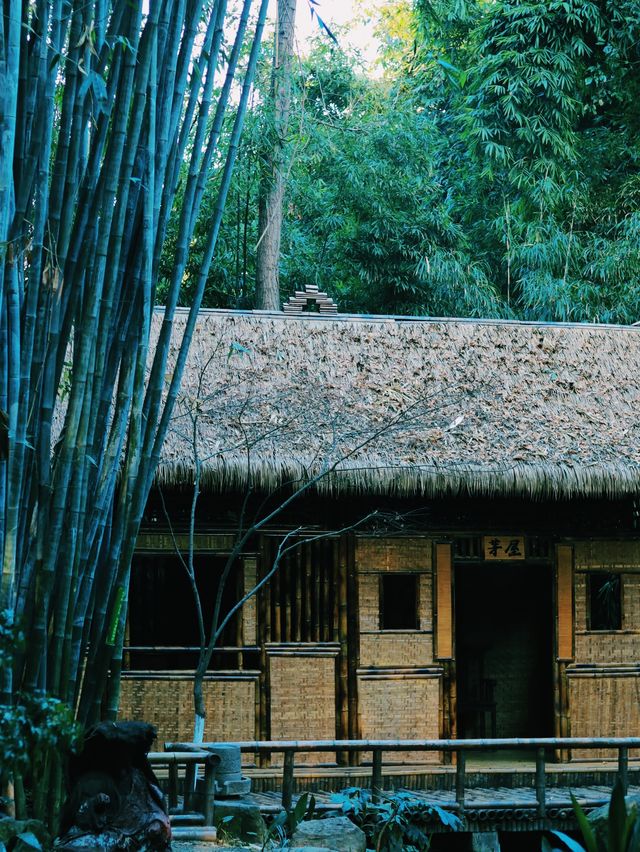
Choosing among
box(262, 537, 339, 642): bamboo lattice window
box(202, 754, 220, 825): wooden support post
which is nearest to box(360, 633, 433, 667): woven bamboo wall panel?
box(262, 537, 339, 642): bamboo lattice window

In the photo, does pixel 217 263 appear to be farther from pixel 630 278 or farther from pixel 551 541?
pixel 551 541

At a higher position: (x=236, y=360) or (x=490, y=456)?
(x=236, y=360)

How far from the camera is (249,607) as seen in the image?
7.75m

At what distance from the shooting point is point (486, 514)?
809 centimetres

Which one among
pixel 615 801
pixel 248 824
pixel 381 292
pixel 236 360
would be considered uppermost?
pixel 381 292

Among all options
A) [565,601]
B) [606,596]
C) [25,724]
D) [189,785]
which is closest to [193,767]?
[189,785]

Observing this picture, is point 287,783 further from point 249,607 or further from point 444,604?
point 444,604

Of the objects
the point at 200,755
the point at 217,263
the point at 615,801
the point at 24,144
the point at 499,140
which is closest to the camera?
the point at 24,144

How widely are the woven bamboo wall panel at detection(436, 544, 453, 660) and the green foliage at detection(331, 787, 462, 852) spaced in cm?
183

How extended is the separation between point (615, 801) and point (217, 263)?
11.3 metres

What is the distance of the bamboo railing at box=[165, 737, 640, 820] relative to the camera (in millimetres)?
6043

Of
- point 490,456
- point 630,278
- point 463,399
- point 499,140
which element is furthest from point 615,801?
point 499,140

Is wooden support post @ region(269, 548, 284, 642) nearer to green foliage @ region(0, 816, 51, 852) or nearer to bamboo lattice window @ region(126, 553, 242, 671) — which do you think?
bamboo lattice window @ region(126, 553, 242, 671)

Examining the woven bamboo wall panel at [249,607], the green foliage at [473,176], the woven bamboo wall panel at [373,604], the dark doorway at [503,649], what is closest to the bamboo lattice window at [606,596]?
the dark doorway at [503,649]
